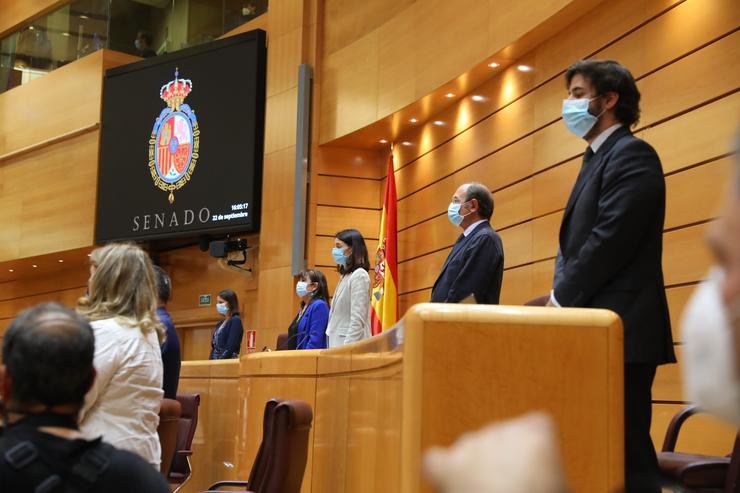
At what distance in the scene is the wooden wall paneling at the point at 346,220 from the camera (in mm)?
9562

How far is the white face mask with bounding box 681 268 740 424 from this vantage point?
19.6 inches

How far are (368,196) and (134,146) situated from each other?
10.8 ft

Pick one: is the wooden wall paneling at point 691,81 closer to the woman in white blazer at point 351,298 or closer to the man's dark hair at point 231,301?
the woman in white blazer at point 351,298

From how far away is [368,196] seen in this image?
9.84 meters

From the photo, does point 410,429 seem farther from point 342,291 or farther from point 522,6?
point 522,6

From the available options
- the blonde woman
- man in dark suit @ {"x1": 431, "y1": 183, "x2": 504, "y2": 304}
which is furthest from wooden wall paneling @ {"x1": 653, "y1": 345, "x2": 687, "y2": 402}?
the blonde woman

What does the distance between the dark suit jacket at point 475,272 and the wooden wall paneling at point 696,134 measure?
5.27 ft

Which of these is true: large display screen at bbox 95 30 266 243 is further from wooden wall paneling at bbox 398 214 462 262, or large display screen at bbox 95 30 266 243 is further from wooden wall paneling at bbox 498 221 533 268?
wooden wall paneling at bbox 498 221 533 268

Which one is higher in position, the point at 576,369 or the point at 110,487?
the point at 576,369

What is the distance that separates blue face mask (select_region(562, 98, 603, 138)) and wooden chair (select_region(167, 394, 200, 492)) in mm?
2980

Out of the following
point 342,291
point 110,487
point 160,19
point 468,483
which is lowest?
point 110,487

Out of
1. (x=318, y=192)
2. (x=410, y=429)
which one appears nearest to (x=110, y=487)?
(x=410, y=429)

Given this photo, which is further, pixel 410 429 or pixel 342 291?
pixel 342 291

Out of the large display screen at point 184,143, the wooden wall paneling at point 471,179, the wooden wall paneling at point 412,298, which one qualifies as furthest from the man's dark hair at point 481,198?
the large display screen at point 184,143
